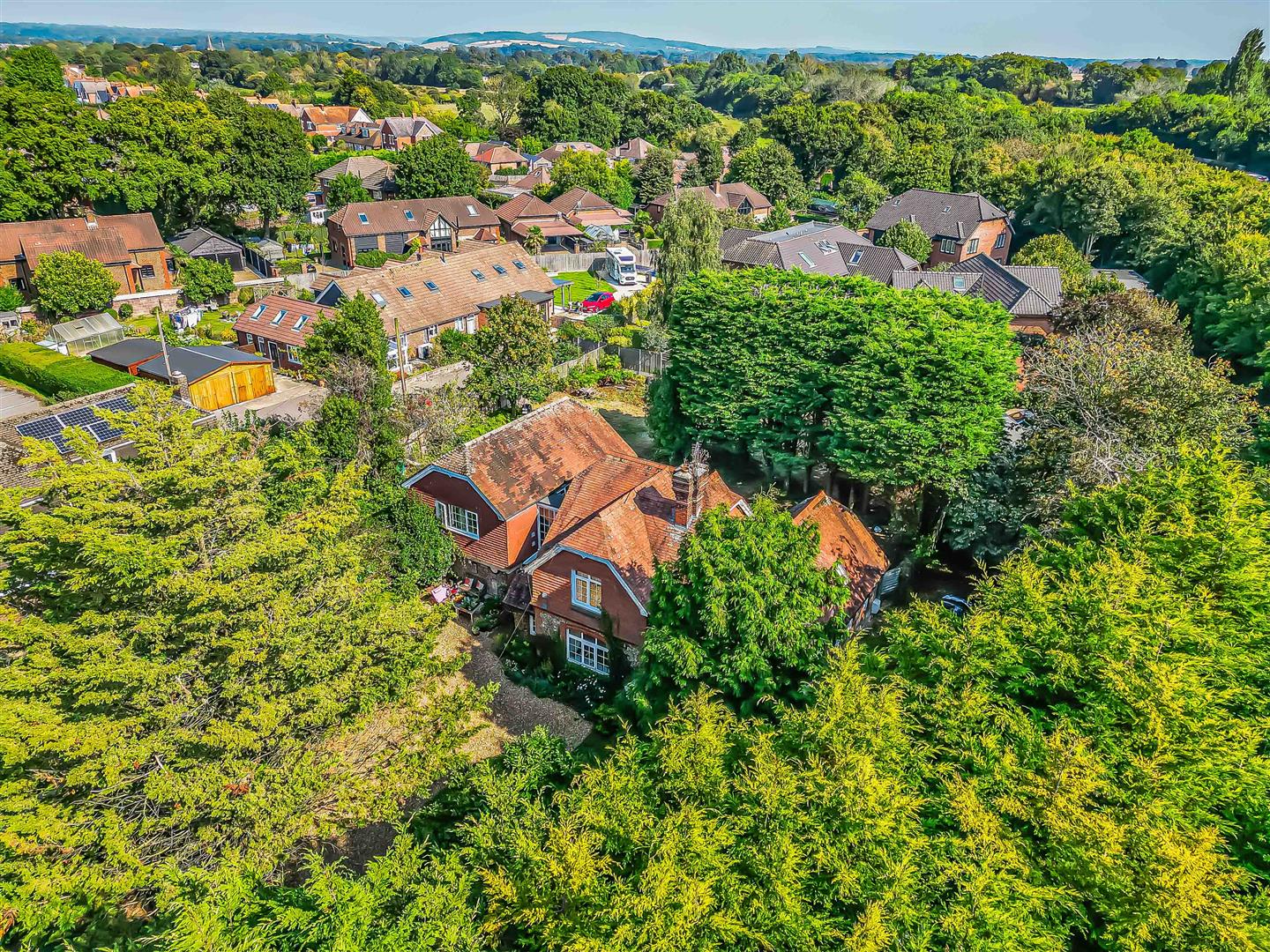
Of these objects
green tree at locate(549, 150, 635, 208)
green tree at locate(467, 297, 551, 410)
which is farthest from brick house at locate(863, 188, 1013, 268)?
green tree at locate(467, 297, 551, 410)

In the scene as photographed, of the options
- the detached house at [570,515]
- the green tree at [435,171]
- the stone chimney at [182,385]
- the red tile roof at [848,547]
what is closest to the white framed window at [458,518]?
the detached house at [570,515]

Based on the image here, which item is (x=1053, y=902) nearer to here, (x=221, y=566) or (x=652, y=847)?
(x=652, y=847)

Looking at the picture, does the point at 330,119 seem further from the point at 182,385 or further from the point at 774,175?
the point at 182,385

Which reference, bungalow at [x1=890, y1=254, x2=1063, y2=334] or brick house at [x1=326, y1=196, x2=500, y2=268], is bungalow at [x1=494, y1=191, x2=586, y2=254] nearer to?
brick house at [x1=326, y1=196, x2=500, y2=268]

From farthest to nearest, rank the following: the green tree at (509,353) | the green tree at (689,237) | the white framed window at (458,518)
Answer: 1. the green tree at (689,237)
2. the green tree at (509,353)
3. the white framed window at (458,518)

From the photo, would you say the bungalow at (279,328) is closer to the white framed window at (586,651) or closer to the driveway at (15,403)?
the driveway at (15,403)

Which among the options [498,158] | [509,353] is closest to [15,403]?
[509,353]

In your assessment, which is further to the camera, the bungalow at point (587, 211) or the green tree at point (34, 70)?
the bungalow at point (587, 211)
